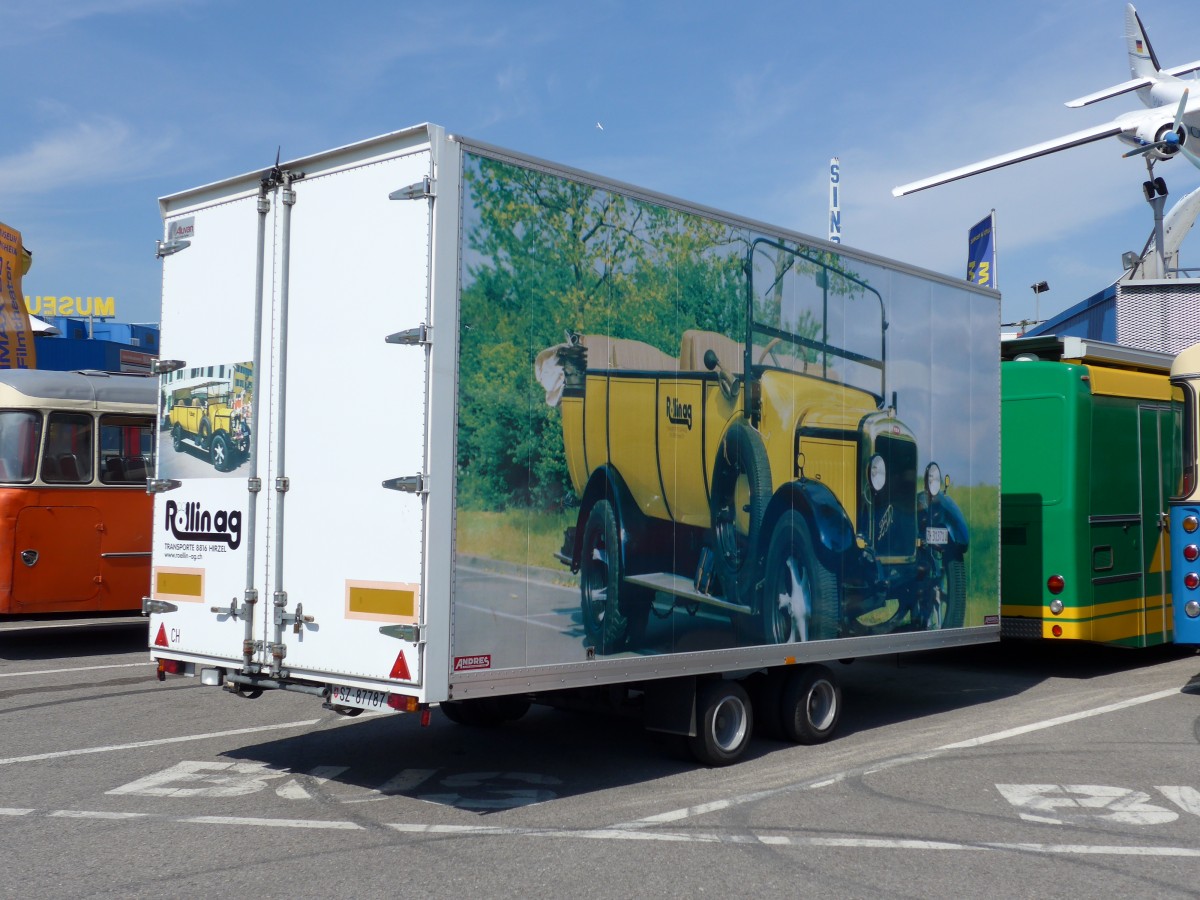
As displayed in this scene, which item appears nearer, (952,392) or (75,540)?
(952,392)

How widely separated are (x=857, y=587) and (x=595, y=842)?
3.40 metres

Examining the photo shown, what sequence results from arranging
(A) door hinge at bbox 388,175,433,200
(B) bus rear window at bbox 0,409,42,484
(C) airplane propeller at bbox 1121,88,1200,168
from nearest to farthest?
1. (A) door hinge at bbox 388,175,433,200
2. (B) bus rear window at bbox 0,409,42,484
3. (C) airplane propeller at bbox 1121,88,1200,168

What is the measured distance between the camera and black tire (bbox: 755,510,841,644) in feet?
25.8

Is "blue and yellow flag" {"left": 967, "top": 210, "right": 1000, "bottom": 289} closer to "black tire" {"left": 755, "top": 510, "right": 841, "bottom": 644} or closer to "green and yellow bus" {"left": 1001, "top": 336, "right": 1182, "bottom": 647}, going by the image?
"green and yellow bus" {"left": 1001, "top": 336, "right": 1182, "bottom": 647}

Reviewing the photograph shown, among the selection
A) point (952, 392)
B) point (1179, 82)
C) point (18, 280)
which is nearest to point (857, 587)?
point (952, 392)

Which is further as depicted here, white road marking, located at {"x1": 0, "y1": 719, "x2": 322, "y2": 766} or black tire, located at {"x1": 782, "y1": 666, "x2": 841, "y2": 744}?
black tire, located at {"x1": 782, "y1": 666, "x2": 841, "y2": 744}

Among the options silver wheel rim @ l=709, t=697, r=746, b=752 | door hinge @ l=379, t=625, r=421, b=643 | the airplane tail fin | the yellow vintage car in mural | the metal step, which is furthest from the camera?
the airplane tail fin

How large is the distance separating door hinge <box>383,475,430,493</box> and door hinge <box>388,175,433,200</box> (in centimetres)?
146

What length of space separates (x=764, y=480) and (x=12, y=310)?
18460 mm

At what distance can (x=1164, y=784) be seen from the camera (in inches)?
291

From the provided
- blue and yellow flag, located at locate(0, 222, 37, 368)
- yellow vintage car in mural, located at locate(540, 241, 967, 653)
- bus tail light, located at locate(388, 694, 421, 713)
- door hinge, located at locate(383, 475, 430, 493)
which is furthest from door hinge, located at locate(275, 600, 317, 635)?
blue and yellow flag, located at locate(0, 222, 37, 368)

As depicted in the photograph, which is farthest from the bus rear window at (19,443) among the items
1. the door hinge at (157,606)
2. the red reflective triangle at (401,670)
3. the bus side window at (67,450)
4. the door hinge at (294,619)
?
the red reflective triangle at (401,670)

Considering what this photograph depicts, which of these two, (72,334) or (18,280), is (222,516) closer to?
(18,280)

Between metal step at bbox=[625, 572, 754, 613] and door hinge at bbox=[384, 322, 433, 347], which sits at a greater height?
door hinge at bbox=[384, 322, 433, 347]
